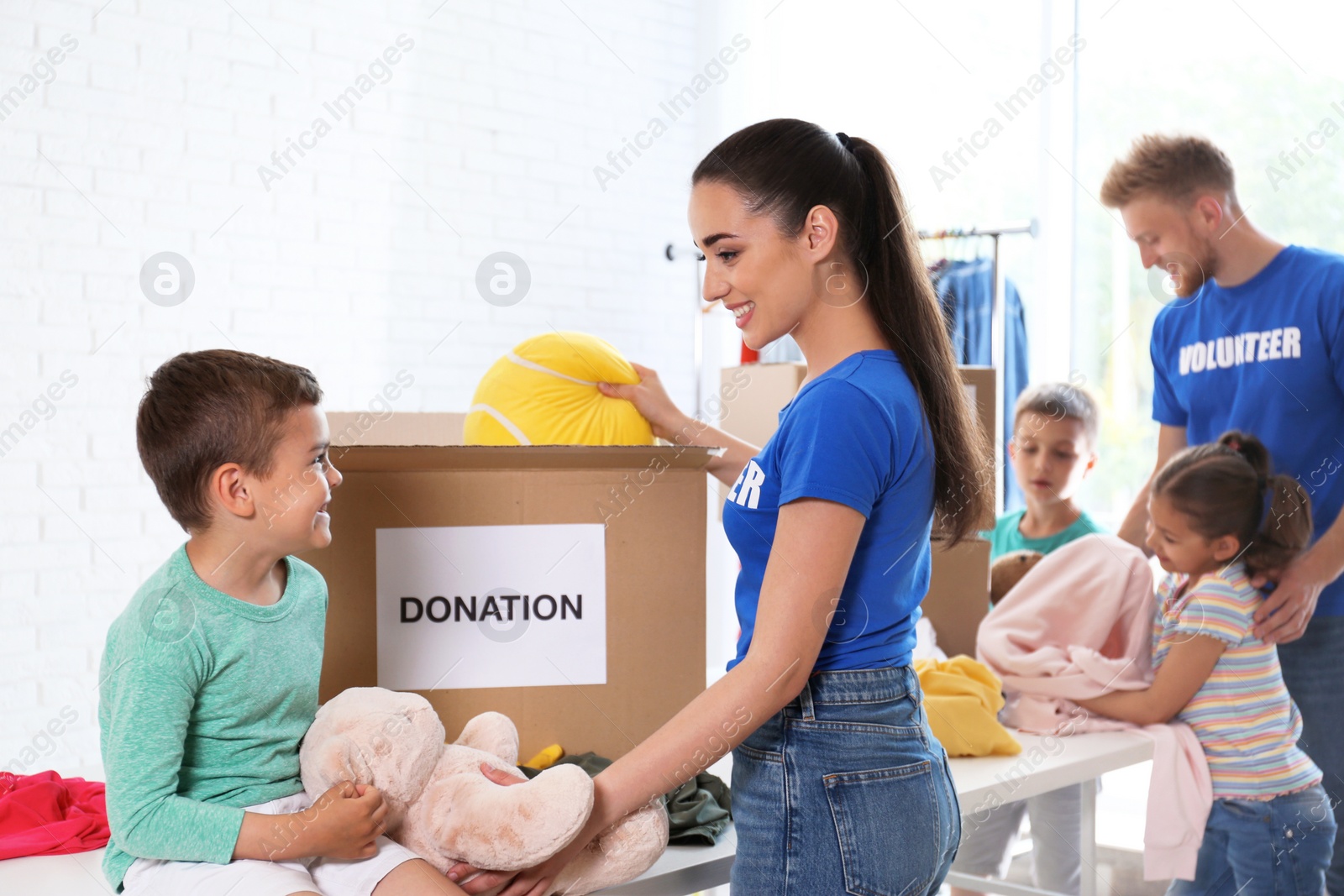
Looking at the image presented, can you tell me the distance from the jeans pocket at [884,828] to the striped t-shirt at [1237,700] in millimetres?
842

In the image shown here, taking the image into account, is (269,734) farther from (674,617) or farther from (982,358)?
(982,358)

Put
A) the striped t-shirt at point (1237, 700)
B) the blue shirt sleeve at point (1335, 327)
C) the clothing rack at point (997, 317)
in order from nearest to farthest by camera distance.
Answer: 1. the striped t-shirt at point (1237, 700)
2. the blue shirt sleeve at point (1335, 327)
3. the clothing rack at point (997, 317)

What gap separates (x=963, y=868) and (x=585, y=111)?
113 inches

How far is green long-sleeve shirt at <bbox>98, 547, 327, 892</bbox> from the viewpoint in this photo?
892mm

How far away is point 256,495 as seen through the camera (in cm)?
100

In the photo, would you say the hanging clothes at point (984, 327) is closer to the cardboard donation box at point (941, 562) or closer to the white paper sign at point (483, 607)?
the cardboard donation box at point (941, 562)

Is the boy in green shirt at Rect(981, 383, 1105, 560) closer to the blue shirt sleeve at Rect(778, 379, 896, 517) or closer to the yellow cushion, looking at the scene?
the yellow cushion

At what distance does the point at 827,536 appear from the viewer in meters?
0.88

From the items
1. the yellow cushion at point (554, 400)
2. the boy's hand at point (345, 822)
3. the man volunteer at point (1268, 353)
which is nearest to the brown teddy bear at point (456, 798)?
the boy's hand at point (345, 822)

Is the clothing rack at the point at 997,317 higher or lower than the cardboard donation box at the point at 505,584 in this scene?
higher

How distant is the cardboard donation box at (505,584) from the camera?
1211 millimetres

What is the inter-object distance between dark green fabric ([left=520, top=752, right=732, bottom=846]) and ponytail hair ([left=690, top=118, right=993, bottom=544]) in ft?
1.38

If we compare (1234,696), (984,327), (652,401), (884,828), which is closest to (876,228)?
(652,401)

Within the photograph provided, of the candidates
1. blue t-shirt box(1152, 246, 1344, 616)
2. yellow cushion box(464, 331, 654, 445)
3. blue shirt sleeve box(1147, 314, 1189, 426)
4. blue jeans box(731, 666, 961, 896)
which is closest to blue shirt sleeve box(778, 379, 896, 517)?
blue jeans box(731, 666, 961, 896)
